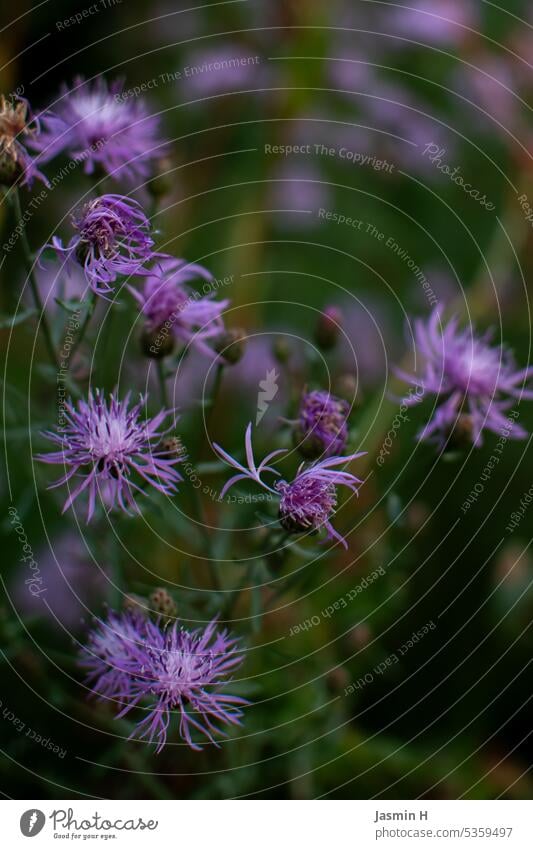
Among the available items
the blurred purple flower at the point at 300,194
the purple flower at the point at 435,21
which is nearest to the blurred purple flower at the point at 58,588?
the blurred purple flower at the point at 300,194

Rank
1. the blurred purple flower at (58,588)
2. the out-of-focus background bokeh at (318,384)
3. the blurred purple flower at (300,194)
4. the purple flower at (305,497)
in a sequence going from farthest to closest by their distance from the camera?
the blurred purple flower at (300,194) → the blurred purple flower at (58,588) → the out-of-focus background bokeh at (318,384) → the purple flower at (305,497)

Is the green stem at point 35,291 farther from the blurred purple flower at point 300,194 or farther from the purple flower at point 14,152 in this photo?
the blurred purple flower at point 300,194

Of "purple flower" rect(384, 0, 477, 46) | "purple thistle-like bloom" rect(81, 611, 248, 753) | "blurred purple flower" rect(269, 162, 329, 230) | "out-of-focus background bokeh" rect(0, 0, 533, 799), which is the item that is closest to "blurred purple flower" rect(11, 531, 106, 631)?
"out-of-focus background bokeh" rect(0, 0, 533, 799)

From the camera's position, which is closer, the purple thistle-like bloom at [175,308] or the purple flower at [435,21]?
the purple thistle-like bloom at [175,308]

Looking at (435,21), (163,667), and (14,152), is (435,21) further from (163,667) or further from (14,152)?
(163,667)

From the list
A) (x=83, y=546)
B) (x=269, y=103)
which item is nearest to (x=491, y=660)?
(x=83, y=546)

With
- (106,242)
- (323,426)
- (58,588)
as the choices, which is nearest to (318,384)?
(323,426)
